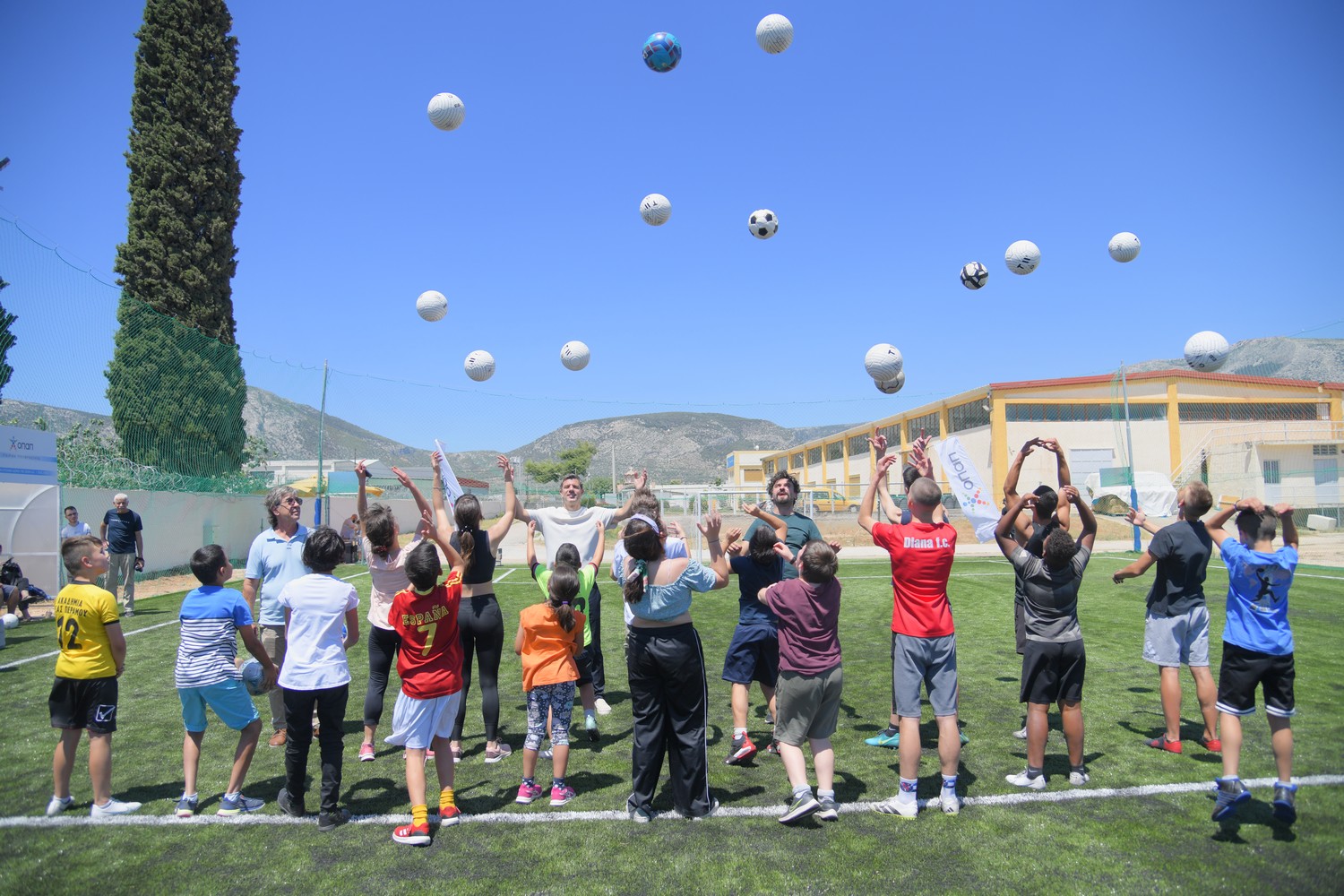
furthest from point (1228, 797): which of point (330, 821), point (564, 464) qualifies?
point (564, 464)

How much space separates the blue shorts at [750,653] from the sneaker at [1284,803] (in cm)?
293

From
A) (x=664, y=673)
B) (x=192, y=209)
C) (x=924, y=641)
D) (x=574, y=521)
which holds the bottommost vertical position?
(x=664, y=673)

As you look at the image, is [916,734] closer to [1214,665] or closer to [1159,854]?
[1159,854]

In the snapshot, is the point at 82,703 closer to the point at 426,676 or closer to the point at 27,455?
the point at 426,676

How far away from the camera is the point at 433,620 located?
4.49 meters

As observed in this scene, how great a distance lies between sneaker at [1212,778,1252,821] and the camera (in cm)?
419

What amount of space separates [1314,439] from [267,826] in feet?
148

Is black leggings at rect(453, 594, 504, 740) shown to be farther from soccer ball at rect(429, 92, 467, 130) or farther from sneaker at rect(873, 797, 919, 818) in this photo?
soccer ball at rect(429, 92, 467, 130)

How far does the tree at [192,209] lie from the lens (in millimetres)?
19312

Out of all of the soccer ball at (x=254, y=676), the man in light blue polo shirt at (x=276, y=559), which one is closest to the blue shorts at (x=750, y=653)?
the soccer ball at (x=254, y=676)

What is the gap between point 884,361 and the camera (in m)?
12.1

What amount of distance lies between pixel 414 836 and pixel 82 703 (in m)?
2.20

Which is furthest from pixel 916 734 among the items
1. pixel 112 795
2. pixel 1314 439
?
pixel 1314 439

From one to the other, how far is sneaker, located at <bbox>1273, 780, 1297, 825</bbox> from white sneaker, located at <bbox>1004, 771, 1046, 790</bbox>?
1178 millimetres
